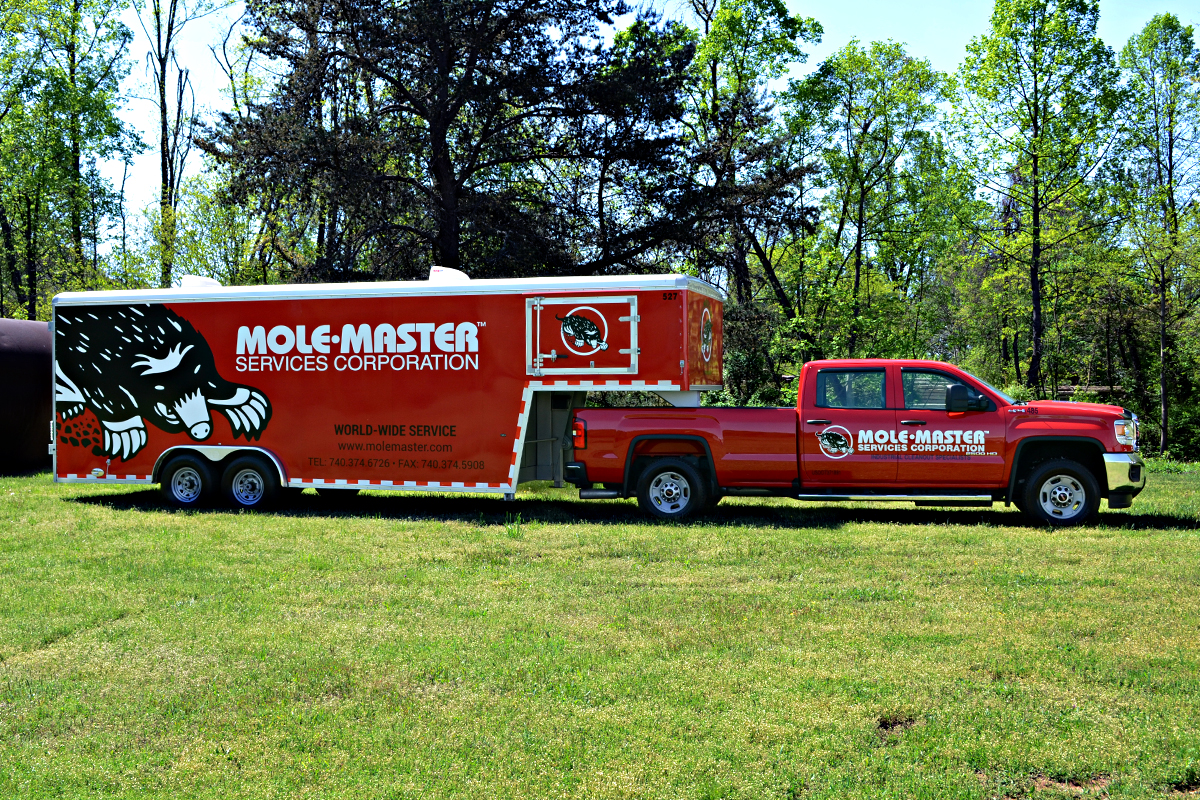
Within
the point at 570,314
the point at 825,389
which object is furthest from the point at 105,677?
the point at 825,389

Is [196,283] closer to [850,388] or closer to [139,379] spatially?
[139,379]

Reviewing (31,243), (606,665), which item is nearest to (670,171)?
(606,665)

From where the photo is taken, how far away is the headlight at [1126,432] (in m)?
11.1

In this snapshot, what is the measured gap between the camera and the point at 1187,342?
28.2 metres

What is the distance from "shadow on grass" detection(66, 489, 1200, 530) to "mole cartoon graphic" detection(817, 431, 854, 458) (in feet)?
2.80

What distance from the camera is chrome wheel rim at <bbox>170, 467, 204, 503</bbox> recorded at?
1377 centimetres

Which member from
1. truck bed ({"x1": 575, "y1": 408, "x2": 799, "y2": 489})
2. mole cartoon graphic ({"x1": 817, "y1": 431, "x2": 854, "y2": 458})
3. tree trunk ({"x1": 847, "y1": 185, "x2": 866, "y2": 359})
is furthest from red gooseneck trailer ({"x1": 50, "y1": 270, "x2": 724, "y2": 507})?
tree trunk ({"x1": 847, "y1": 185, "x2": 866, "y2": 359})

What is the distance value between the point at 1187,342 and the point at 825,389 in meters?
21.7

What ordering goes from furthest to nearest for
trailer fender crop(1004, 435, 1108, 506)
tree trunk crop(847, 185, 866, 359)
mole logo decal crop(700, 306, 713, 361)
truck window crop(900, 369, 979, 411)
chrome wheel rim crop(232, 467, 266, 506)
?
tree trunk crop(847, 185, 866, 359), chrome wheel rim crop(232, 467, 266, 506), mole logo decal crop(700, 306, 713, 361), truck window crop(900, 369, 979, 411), trailer fender crop(1004, 435, 1108, 506)

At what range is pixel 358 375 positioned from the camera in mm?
12953

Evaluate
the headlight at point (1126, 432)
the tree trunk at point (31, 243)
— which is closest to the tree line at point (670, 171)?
the tree trunk at point (31, 243)

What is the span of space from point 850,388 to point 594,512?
3857 mm

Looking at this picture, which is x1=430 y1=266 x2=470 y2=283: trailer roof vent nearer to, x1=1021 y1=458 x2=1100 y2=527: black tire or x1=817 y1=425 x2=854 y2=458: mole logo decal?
x1=817 y1=425 x2=854 y2=458: mole logo decal

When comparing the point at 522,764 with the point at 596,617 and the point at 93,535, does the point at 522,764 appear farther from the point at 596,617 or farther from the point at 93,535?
the point at 93,535
